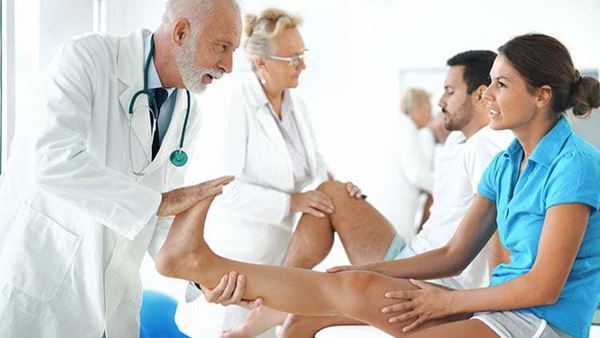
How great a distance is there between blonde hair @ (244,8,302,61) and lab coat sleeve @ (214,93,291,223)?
0.62ft

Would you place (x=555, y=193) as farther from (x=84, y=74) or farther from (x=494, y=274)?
(x=84, y=74)

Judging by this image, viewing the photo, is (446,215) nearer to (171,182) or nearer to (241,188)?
(241,188)

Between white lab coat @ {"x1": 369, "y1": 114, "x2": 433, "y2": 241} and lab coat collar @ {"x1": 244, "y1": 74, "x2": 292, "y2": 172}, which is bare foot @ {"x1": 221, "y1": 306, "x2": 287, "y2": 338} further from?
white lab coat @ {"x1": 369, "y1": 114, "x2": 433, "y2": 241}

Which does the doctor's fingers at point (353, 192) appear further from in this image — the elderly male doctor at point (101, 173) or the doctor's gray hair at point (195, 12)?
the doctor's gray hair at point (195, 12)

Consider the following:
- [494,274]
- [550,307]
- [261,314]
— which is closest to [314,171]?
[261,314]

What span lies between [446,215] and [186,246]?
1.00 m

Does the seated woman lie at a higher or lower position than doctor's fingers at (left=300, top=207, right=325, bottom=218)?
higher

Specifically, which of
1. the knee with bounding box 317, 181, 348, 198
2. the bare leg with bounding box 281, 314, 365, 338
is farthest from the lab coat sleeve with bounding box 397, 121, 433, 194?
the bare leg with bounding box 281, 314, 365, 338

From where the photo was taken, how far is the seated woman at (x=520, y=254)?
1.82 meters

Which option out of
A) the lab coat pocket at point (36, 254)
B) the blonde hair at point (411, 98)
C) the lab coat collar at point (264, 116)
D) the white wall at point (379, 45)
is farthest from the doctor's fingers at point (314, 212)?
the blonde hair at point (411, 98)

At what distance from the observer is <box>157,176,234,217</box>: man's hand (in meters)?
1.92

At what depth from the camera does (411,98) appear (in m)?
5.58

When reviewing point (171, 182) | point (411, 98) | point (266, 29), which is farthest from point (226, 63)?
point (411, 98)

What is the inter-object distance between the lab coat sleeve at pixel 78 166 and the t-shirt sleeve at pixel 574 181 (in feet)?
2.84
